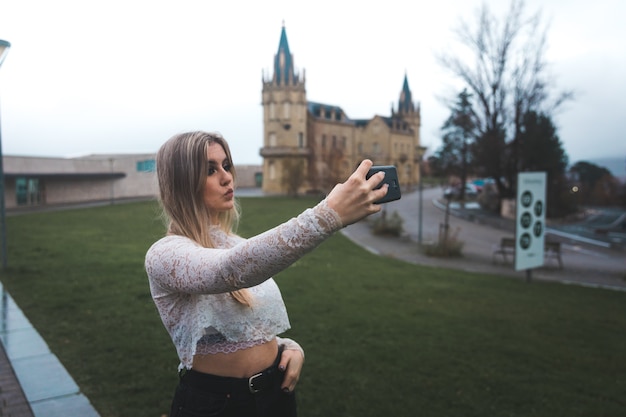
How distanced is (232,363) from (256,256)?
758 millimetres

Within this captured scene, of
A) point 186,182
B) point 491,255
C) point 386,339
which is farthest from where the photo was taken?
point 491,255

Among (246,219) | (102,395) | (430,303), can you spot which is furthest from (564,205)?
(102,395)

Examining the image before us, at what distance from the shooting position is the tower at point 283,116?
58219 mm

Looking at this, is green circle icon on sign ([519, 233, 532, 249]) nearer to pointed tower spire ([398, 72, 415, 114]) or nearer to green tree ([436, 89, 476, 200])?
green tree ([436, 89, 476, 200])

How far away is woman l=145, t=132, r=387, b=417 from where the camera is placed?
5.29 ft

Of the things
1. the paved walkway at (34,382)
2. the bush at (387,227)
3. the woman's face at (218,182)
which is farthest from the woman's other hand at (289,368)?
the bush at (387,227)

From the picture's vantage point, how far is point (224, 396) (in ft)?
6.08

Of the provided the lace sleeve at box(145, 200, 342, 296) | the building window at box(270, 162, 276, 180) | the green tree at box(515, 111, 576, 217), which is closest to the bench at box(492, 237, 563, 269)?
the lace sleeve at box(145, 200, 342, 296)

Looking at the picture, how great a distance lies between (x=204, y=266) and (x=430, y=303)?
8.56m

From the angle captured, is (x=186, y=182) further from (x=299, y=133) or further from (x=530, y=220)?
(x=299, y=133)

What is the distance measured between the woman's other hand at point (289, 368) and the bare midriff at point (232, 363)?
126 mm

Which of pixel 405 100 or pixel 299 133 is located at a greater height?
pixel 405 100

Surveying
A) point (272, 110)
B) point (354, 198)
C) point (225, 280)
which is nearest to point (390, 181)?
point (354, 198)

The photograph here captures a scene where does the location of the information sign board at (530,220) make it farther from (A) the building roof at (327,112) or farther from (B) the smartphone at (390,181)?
(A) the building roof at (327,112)
